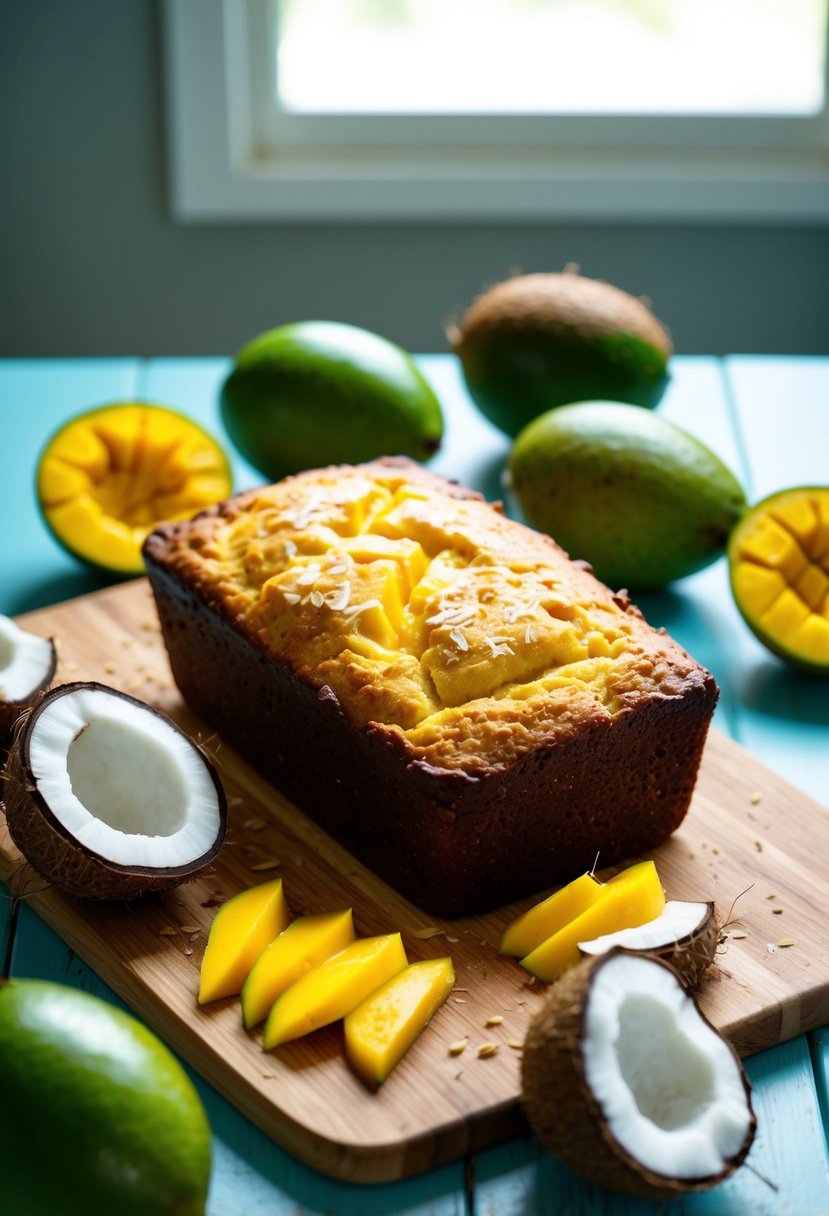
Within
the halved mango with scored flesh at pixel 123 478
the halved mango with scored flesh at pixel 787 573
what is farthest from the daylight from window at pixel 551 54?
the halved mango with scored flesh at pixel 787 573

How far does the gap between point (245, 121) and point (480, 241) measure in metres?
0.79

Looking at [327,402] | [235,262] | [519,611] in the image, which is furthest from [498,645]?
[235,262]

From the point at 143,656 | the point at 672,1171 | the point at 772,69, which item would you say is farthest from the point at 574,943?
the point at 772,69

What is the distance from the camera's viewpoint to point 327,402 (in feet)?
8.71

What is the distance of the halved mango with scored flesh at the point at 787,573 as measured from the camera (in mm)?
2316

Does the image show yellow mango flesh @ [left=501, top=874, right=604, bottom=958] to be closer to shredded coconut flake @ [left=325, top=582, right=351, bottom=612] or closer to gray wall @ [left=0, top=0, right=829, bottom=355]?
shredded coconut flake @ [left=325, top=582, right=351, bottom=612]

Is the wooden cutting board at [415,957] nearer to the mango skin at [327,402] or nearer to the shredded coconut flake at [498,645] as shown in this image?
the shredded coconut flake at [498,645]

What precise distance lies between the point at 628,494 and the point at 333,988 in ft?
3.62

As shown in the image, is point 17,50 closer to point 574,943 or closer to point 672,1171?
point 574,943

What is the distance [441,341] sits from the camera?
4672mm

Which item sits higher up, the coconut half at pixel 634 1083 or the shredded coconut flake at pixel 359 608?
the shredded coconut flake at pixel 359 608

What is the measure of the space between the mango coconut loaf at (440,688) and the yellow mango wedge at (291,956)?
0.15 meters

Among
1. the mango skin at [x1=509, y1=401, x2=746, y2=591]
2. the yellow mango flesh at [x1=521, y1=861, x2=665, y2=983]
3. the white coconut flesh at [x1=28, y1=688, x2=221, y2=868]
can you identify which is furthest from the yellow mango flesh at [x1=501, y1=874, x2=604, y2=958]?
the mango skin at [x1=509, y1=401, x2=746, y2=591]

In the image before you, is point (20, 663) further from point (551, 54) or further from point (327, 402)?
point (551, 54)
